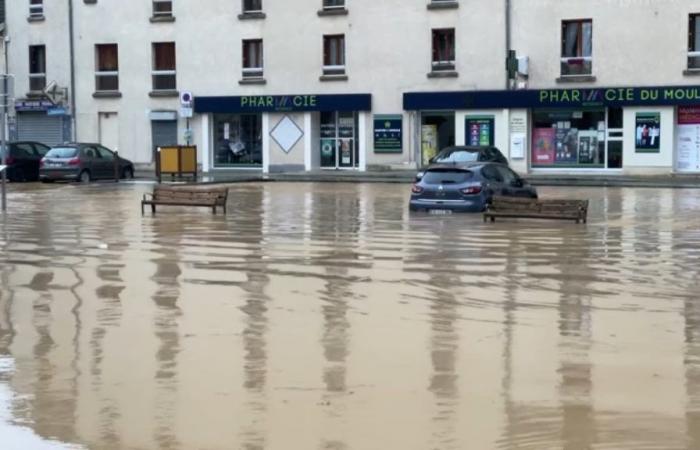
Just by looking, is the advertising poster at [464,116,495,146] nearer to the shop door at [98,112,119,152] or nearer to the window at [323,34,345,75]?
the window at [323,34,345,75]

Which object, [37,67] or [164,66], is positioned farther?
[37,67]

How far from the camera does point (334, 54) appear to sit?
143 feet

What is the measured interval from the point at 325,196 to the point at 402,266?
52.0 ft

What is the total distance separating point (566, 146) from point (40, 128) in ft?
75.6

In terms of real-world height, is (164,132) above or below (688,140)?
above

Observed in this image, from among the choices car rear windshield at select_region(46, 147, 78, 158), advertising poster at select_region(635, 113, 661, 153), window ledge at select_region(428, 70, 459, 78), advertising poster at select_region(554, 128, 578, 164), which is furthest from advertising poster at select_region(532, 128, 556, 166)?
car rear windshield at select_region(46, 147, 78, 158)

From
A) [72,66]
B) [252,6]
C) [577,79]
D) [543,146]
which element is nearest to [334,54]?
[252,6]

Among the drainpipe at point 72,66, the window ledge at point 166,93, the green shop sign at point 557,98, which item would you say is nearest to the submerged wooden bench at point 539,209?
the green shop sign at point 557,98

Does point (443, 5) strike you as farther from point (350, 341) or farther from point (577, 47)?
point (350, 341)

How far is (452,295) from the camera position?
12.2 metres

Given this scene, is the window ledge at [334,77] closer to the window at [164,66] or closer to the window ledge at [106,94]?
the window at [164,66]

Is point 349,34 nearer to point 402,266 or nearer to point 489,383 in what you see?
point 402,266

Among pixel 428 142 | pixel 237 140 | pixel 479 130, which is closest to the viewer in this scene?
pixel 479 130

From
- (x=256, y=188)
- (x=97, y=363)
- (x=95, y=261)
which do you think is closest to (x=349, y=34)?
(x=256, y=188)
